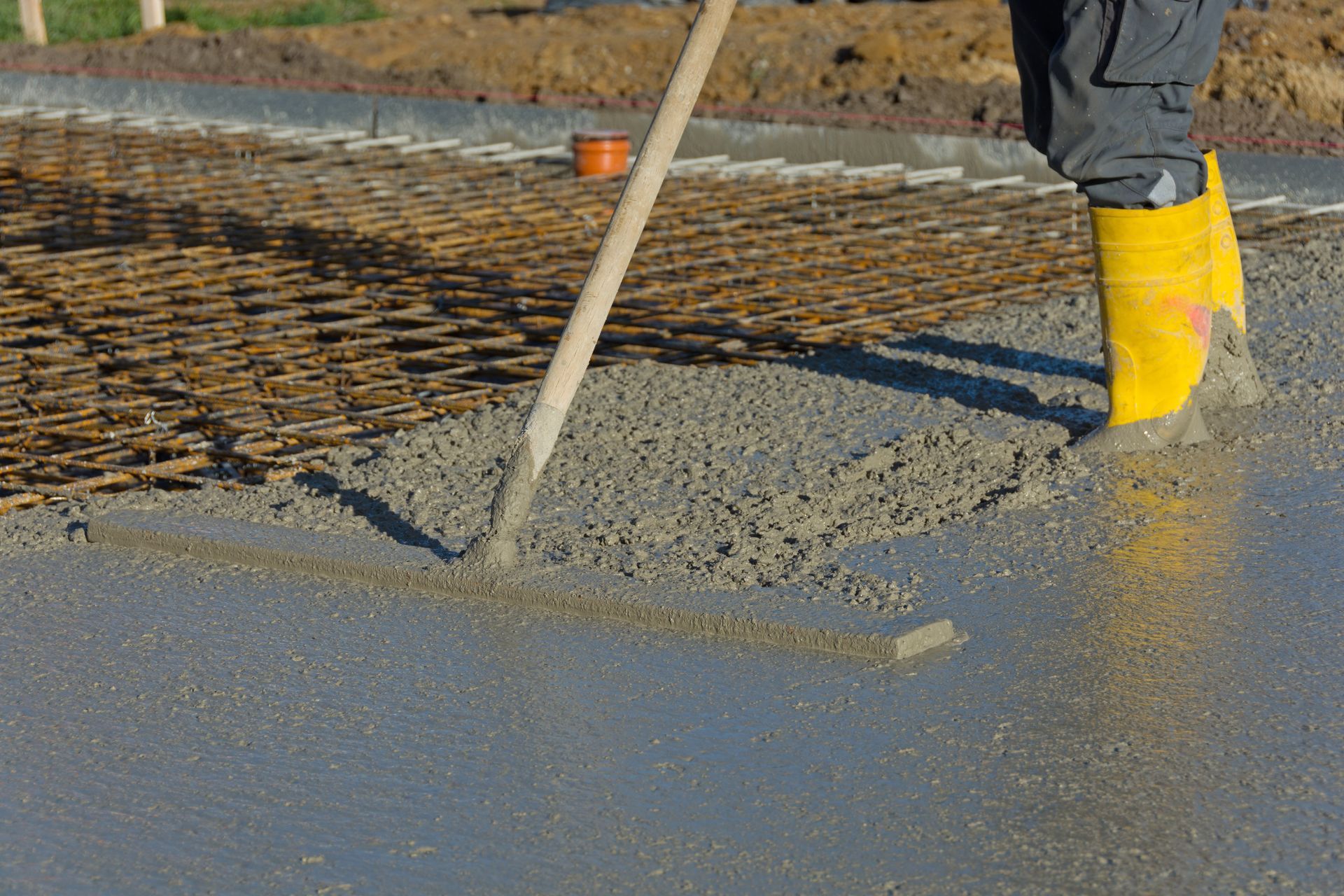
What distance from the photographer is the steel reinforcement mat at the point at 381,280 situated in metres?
4.65

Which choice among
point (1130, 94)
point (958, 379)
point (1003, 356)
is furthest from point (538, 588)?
point (1003, 356)

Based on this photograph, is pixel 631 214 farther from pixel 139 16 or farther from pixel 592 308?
pixel 139 16

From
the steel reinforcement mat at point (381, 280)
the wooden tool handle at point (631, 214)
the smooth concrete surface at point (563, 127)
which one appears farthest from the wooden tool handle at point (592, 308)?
the smooth concrete surface at point (563, 127)

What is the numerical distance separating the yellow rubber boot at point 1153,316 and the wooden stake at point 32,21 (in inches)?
555

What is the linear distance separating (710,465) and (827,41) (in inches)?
385

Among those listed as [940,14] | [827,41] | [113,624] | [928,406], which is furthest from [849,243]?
[940,14]

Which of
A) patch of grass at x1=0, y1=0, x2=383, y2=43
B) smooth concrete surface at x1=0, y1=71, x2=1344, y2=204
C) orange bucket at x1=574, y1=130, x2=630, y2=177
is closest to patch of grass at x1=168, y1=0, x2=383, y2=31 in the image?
patch of grass at x1=0, y1=0, x2=383, y2=43

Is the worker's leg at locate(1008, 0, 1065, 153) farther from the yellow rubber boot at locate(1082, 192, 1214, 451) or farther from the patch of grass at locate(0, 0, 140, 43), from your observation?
the patch of grass at locate(0, 0, 140, 43)

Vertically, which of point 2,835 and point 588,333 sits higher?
point 588,333

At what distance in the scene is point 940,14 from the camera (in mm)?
14617

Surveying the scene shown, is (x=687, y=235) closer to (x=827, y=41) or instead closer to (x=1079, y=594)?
(x=1079, y=594)

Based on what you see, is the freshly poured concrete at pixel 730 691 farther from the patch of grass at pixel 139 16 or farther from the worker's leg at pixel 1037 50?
the patch of grass at pixel 139 16

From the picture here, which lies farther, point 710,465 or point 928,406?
point 928,406

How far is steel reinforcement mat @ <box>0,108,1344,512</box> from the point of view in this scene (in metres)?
4.65
